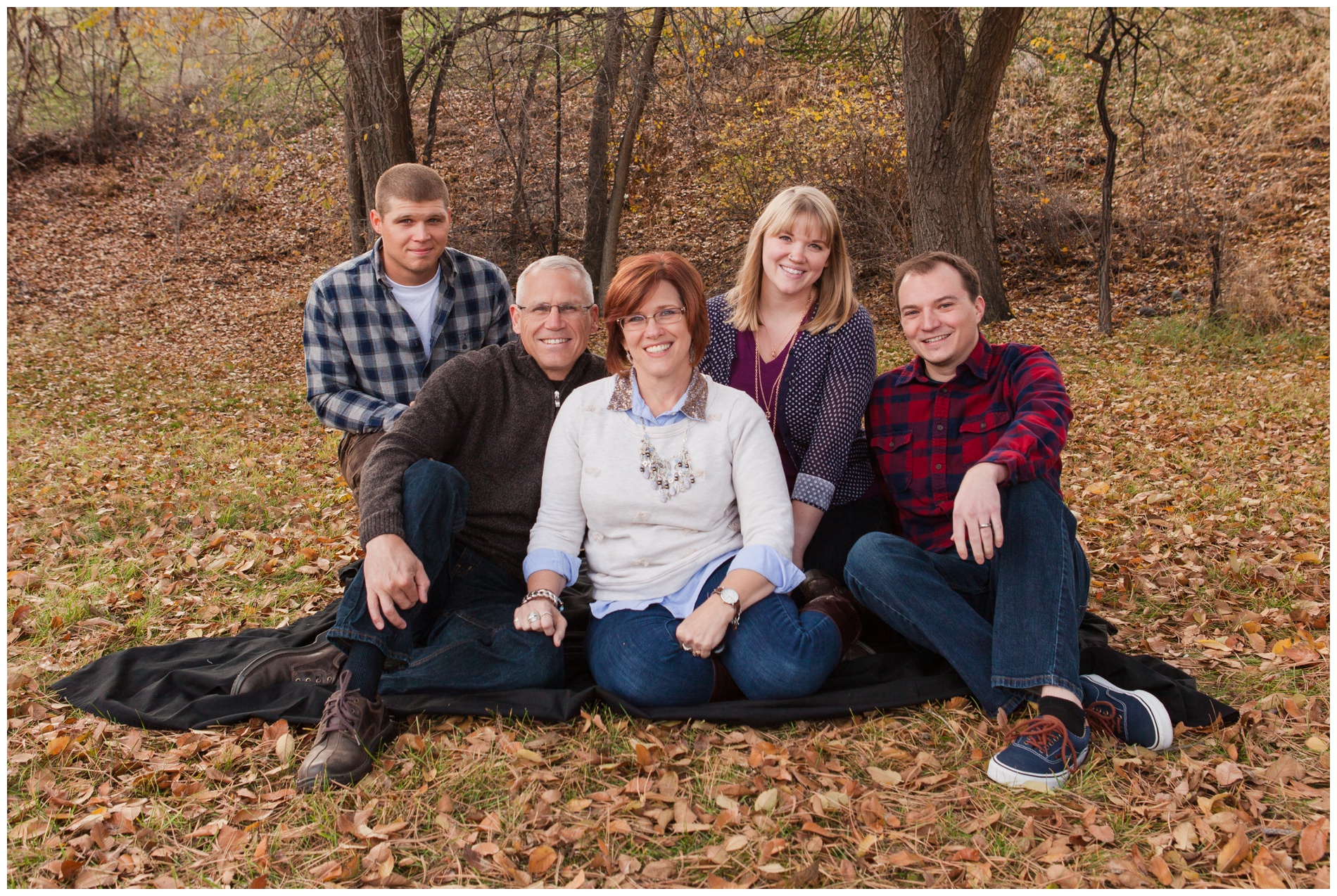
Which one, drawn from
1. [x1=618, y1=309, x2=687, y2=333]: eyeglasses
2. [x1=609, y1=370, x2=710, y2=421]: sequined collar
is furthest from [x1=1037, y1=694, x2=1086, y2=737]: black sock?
[x1=618, y1=309, x2=687, y2=333]: eyeglasses

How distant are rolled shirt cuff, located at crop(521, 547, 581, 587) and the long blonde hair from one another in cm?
110

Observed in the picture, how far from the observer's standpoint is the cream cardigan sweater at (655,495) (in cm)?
282

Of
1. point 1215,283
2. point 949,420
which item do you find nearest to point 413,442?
point 949,420

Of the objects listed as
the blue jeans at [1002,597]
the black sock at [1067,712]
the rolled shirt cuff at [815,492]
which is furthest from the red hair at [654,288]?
the black sock at [1067,712]

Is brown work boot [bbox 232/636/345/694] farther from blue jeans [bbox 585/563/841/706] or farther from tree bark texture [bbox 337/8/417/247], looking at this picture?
tree bark texture [bbox 337/8/417/247]

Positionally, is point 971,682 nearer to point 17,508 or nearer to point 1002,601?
point 1002,601

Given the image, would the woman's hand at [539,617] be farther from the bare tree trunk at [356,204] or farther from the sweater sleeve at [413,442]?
the bare tree trunk at [356,204]

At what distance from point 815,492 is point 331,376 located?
1977 millimetres

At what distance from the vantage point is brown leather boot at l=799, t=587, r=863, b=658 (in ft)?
9.52

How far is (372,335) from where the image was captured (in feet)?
12.3

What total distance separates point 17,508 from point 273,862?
452cm

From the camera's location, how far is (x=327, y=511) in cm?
570

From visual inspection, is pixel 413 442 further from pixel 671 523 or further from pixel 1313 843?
pixel 1313 843

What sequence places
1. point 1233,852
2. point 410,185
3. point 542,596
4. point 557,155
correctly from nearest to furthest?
point 1233,852 → point 542,596 → point 410,185 → point 557,155
